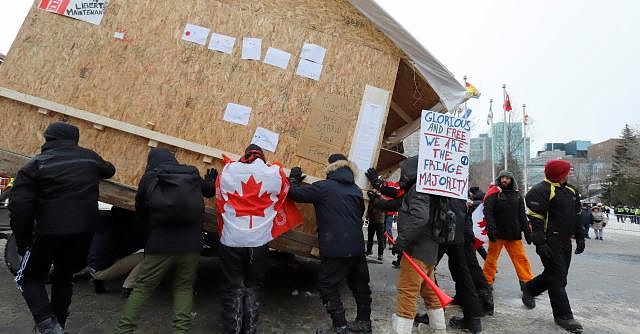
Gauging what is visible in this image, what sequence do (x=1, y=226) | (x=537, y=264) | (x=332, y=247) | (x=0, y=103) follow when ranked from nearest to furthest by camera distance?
(x=332, y=247), (x=0, y=103), (x=1, y=226), (x=537, y=264)

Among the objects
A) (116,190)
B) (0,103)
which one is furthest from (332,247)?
(0,103)

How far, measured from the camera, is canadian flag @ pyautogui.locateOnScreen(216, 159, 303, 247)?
164 inches

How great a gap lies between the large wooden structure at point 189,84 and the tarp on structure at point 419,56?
0.26ft

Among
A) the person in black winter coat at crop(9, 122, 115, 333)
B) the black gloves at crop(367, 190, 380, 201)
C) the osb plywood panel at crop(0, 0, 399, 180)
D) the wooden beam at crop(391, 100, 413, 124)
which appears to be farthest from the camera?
the wooden beam at crop(391, 100, 413, 124)

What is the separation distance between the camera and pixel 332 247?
425 cm

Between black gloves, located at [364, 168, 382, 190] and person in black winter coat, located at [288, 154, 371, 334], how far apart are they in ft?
1.11

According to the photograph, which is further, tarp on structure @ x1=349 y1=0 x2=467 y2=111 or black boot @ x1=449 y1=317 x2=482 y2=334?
tarp on structure @ x1=349 y1=0 x2=467 y2=111

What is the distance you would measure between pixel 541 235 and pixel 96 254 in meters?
5.75

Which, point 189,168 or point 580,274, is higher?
point 189,168

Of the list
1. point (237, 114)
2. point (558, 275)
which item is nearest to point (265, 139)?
point (237, 114)

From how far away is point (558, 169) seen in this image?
16.8ft

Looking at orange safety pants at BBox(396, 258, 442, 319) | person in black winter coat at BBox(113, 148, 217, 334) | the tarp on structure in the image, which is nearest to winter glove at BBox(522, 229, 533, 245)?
orange safety pants at BBox(396, 258, 442, 319)

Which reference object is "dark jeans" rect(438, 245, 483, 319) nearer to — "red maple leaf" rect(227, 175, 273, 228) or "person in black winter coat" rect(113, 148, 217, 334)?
"red maple leaf" rect(227, 175, 273, 228)

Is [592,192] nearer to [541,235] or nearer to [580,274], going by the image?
[580,274]
